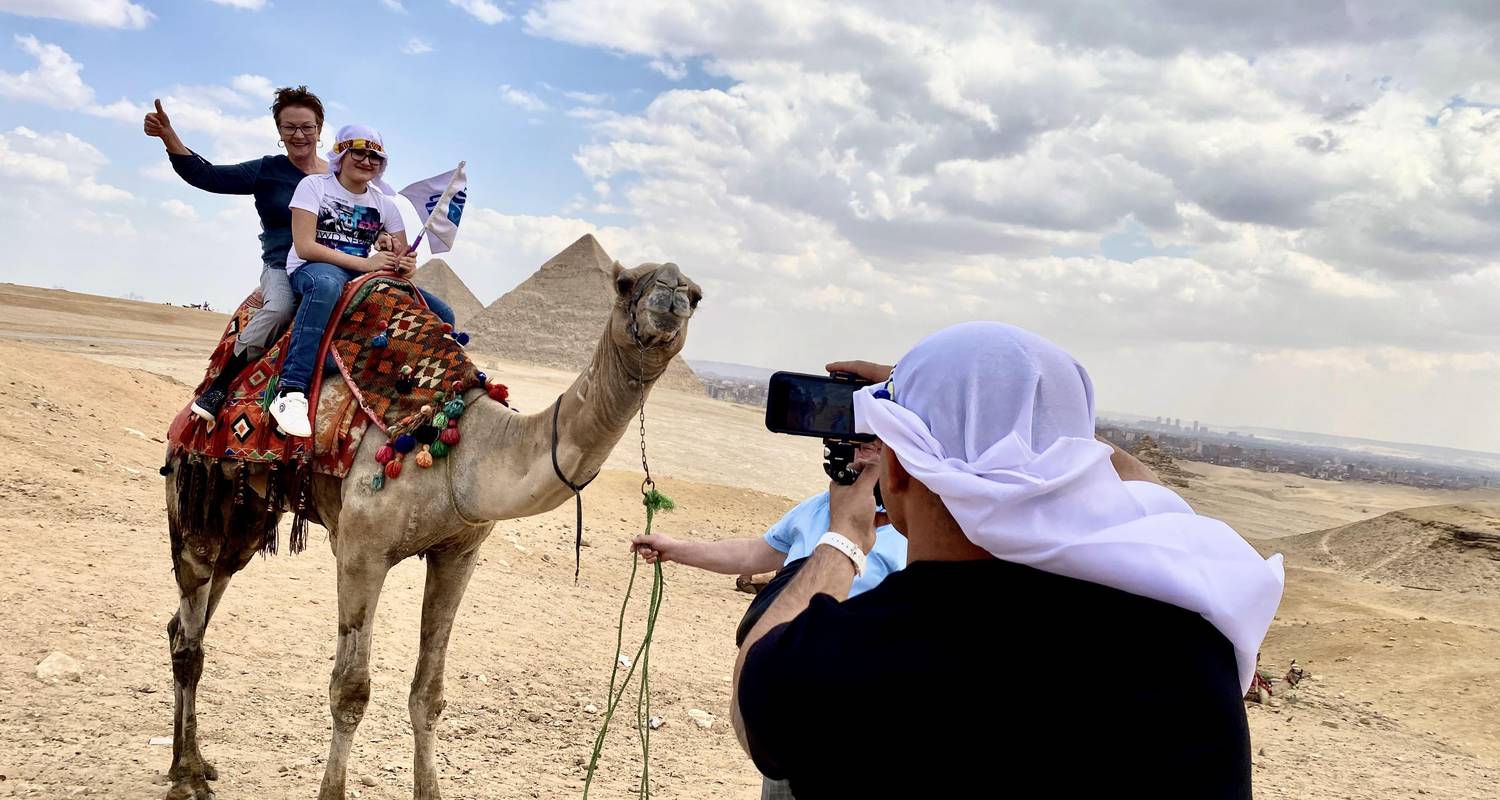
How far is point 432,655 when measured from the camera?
4.20m

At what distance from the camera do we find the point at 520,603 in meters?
8.45

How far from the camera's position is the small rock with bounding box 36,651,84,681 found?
16.0 feet

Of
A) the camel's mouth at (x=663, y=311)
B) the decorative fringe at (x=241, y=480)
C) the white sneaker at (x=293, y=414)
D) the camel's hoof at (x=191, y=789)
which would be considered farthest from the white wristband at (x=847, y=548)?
the camel's hoof at (x=191, y=789)

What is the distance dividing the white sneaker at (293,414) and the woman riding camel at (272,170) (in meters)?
0.67

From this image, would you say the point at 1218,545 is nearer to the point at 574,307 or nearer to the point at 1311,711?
the point at 1311,711

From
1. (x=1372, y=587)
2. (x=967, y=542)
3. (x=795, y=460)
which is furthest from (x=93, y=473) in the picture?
(x=795, y=460)

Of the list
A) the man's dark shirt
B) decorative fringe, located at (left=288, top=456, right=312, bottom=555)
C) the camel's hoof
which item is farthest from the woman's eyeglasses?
the man's dark shirt

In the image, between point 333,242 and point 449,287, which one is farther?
point 449,287

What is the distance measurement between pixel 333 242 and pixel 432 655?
6.19 ft

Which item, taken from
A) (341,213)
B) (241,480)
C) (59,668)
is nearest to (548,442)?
(241,480)

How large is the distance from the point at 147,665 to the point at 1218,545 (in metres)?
5.57

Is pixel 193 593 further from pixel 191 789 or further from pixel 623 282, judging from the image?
pixel 623 282

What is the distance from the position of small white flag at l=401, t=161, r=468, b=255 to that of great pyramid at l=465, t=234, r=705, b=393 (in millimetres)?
79417

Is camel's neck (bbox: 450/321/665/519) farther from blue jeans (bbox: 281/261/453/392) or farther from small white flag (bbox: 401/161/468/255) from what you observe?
small white flag (bbox: 401/161/468/255)
